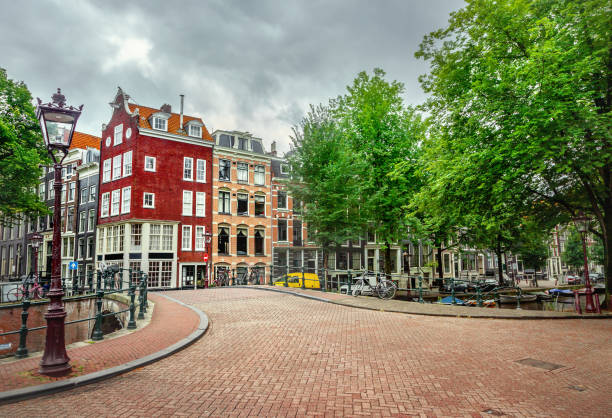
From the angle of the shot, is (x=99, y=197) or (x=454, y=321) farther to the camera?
(x=99, y=197)

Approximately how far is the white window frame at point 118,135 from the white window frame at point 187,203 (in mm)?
7422

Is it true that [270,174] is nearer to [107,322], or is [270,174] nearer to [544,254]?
[107,322]

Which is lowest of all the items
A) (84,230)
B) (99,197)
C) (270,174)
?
(84,230)

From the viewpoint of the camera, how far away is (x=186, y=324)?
957 cm

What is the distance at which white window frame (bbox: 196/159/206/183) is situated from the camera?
32.9 m

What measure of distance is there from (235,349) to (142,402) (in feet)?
8.71

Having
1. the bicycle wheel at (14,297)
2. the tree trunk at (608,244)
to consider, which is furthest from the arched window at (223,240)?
the tree trunk at (608,244)

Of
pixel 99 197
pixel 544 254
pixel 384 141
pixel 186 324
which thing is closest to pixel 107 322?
pixel 186 324

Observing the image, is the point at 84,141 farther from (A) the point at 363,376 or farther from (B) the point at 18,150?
(A) the point at 363,376

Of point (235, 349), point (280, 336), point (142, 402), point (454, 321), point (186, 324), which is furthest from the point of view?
point (454, 321)

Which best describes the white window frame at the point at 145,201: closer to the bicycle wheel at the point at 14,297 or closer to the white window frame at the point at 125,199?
the white window frame at the point at 125,199

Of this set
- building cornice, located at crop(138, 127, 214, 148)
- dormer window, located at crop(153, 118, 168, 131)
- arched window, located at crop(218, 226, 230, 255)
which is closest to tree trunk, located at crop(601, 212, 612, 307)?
arched window, located at crop(218, 226, 230, 255)

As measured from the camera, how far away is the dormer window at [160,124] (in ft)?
104

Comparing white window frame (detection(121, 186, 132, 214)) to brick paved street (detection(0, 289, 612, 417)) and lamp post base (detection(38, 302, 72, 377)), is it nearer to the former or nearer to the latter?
brick paved street (detection(0, 289, 612, 417))
